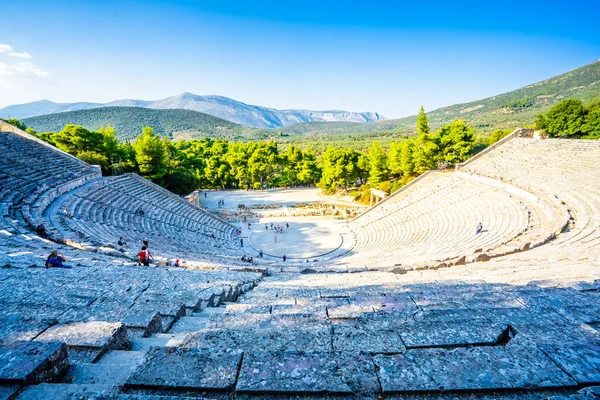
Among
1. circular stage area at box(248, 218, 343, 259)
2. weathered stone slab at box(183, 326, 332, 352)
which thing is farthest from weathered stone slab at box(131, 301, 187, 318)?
circular stage area at box(248, 218, 343, 259)

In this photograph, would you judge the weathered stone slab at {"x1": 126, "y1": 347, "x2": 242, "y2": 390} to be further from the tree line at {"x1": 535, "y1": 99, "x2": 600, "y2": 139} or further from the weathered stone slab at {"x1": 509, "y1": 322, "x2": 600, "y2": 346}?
the tree line at {"x1": 535, "y1": 99, "x2": 600, "y2": 139}

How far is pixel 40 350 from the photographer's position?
197 centimetres

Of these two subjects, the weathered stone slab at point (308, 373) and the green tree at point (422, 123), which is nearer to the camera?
the weathered stone slab at point (308, 373)

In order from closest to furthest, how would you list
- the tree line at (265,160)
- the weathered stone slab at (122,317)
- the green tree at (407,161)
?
1. the weathered stone slab at (122,317)
2. the tree line at (265,160)
3. the green tree at (407,161)

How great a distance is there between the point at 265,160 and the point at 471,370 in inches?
1660

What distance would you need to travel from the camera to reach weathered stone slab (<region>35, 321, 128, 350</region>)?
2.60 metres

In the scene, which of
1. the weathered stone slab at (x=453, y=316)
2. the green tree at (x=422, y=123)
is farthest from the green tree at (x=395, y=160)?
the weathered stone slab at (x=453, y=316)

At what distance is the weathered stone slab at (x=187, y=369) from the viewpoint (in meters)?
1.80

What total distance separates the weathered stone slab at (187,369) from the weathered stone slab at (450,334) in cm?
152

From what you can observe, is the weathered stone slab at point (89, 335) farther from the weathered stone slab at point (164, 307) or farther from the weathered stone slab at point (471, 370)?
the weathered stone slab at point (471, 370)

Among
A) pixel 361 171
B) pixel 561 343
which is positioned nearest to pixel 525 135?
pixel 361 171

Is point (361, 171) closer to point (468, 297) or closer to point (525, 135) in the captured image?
point (525, 135)

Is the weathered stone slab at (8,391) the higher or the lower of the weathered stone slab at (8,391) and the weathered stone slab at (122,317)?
the higher

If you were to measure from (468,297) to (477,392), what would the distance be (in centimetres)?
327
